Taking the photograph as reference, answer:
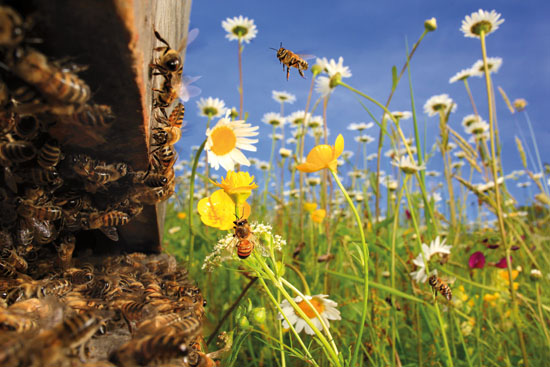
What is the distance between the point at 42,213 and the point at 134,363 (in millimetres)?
615

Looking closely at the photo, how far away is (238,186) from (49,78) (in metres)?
0.60

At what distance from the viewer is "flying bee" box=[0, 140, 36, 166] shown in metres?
0.87

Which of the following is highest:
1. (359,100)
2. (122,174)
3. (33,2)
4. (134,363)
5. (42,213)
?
(359,100)

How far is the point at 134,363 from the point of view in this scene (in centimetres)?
67

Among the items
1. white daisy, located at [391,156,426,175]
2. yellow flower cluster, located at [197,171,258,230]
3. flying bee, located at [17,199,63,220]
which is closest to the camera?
flying bee, located at [17,199,63,220]

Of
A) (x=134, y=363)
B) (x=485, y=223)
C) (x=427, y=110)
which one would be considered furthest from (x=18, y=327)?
(x=485, y=223)

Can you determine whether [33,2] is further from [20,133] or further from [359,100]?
[359,100]

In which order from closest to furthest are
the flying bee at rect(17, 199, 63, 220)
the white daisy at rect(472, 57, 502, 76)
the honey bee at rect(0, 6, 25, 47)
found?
the honey bee at rect(0, 6, 25, 47)
the flying bee at rect(17, 199, 63, 220)
the white daisy at rect(472, 57, 502, 76)

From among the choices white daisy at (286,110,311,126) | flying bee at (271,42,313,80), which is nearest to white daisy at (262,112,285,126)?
white daisy at (286,110,311,126)

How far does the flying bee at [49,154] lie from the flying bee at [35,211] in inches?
6.3

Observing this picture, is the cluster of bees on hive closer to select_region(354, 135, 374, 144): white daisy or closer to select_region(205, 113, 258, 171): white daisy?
select_region(205, 113, 258, 171): white daisy

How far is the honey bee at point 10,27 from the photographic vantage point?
60cm

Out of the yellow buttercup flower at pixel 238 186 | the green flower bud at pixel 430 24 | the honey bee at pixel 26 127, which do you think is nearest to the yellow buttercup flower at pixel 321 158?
the yellow buttercup flower at pixel 238 186

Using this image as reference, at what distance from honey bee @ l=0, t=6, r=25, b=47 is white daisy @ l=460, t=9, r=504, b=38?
8.22 ft
